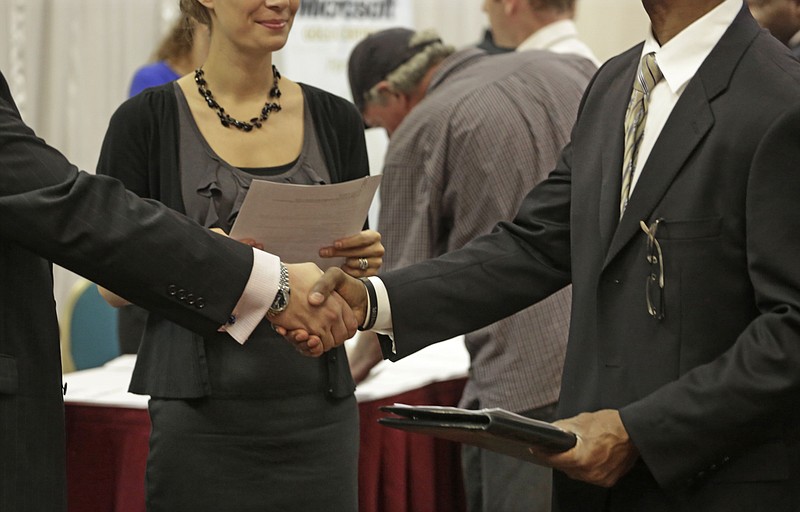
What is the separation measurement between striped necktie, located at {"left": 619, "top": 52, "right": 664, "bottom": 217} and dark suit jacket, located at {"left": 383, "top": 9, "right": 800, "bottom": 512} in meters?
0.02

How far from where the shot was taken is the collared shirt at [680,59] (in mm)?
1756

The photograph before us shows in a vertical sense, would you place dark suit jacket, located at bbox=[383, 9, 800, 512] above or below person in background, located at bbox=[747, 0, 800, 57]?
below

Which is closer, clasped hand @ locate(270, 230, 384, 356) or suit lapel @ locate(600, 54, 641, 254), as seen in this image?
suit lapel @ locate(600, 54, 641, 254)

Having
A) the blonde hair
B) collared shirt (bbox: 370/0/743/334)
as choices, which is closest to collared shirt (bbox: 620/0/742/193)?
collared shirt (bbox: 370/0/743/334)

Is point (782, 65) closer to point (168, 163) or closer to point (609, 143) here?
point (609, 143)

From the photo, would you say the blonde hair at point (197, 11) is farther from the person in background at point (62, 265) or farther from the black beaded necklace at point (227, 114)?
the person in background at point (62, 265)

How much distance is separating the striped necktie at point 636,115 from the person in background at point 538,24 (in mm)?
2425

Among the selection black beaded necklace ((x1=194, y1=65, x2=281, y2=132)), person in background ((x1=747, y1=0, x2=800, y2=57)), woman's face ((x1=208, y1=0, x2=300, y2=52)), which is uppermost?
woman's face ((x1=208, y1=0, x2=300, y2=52))

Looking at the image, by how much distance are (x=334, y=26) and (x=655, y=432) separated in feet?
17.5

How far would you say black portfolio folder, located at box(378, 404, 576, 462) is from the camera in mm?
1559

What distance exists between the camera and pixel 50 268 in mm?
1879

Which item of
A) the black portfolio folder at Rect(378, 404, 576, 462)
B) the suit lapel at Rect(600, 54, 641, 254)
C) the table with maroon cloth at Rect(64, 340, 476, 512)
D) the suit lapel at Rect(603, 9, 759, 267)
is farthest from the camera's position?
the table with maroon cloth at Rect(64, 340, 476, 512)

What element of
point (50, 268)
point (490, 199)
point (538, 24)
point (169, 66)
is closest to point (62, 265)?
point (50, 268)

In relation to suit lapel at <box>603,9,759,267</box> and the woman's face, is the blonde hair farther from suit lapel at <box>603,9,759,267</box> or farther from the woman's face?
suit lapel at <box>603,9,759,267</box>
